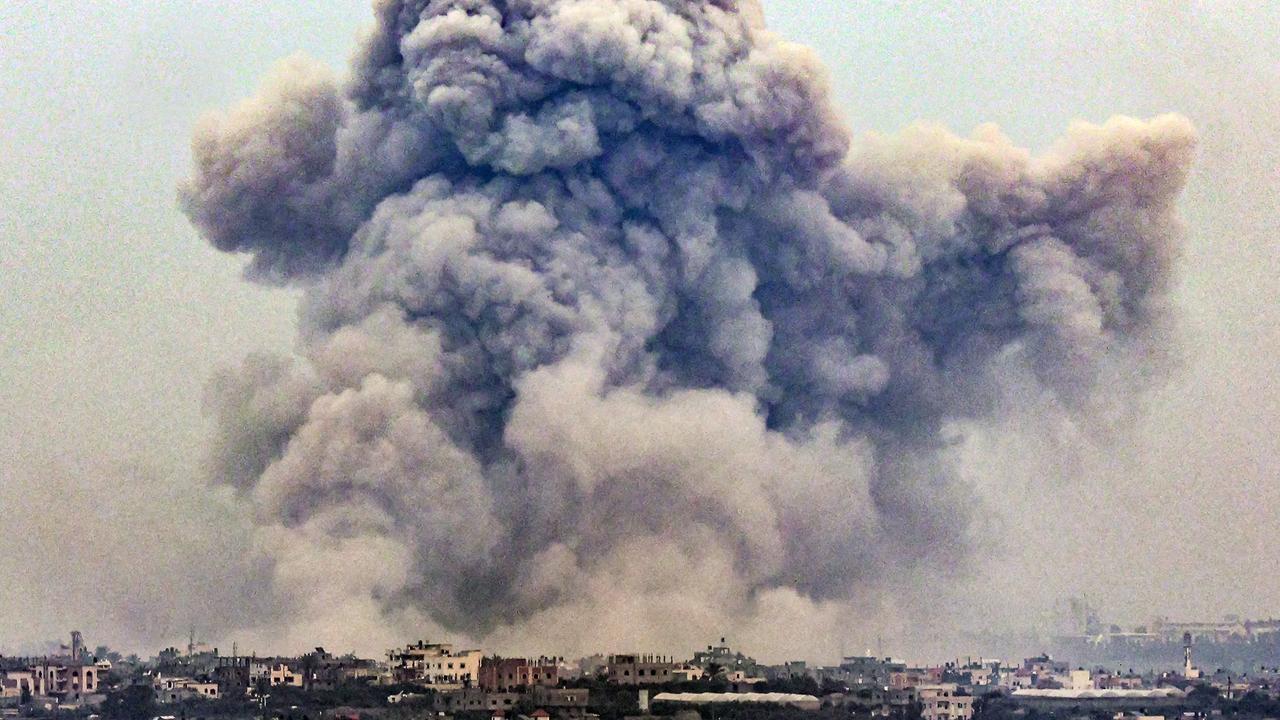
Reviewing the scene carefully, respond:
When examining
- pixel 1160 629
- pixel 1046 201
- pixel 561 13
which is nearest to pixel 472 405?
pixel 561 13

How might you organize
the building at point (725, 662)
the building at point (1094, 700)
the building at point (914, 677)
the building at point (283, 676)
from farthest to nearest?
the building at point (1094, 700), the building at point (914, 677), the building at point (283, 676), the building at point (725, 662)

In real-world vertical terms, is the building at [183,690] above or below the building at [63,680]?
below

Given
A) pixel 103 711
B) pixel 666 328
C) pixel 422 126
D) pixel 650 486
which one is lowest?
pixel 103 711

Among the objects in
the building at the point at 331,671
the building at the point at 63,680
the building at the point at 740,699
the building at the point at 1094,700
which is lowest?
the building at the point at 740,699

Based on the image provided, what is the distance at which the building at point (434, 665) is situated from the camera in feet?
160

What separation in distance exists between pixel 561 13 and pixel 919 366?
1014 centimetres

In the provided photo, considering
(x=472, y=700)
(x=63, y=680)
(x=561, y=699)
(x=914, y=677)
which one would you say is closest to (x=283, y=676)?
(x=472, y=700)

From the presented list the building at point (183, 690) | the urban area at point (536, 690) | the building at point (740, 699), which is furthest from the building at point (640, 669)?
the building at point (183, 690)

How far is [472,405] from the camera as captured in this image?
48438 mm

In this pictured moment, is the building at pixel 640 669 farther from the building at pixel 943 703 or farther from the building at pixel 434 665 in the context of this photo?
the building at pixel 943 703

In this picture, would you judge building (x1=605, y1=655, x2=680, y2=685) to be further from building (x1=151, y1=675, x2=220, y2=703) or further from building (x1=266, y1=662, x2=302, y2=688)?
building (x1=151, y1=675, x2=220, y2=703)

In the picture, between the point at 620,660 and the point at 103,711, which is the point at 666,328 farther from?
the point at 103,711

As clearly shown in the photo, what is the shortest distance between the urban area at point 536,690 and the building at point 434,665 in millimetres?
34

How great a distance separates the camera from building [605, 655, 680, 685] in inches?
1929
